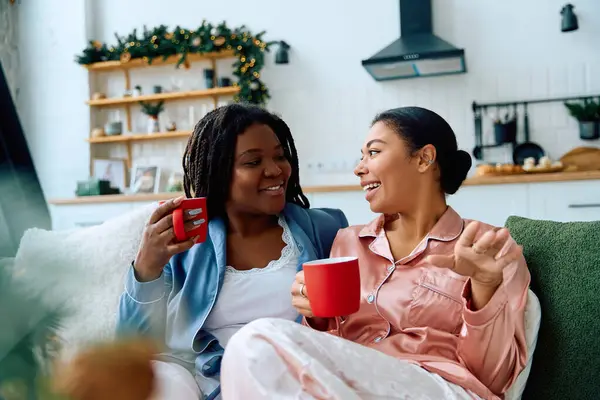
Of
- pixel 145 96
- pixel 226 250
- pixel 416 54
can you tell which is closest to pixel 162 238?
pixel 226 250

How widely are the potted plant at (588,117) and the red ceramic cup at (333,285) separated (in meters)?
3.46

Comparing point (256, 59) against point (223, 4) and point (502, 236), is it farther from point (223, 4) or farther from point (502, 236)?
point (502, 236)

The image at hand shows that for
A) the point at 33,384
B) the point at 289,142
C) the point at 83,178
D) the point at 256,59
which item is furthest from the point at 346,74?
the point at 33,384

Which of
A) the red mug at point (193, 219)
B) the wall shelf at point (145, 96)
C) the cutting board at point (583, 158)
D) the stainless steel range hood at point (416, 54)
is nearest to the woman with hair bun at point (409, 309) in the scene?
the red mug at point (193, 219)

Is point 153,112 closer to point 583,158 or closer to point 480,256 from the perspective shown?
point 583,158

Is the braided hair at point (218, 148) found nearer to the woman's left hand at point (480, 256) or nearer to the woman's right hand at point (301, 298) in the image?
the woman's right hand at point (301, 298)

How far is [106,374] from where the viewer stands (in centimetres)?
28

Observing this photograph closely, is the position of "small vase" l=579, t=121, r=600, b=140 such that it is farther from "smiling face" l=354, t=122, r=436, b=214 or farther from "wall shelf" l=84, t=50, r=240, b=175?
"smiling face" l=354, t=122, r=436, b=214

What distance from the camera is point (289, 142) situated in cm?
169

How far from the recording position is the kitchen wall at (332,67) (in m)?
4.18

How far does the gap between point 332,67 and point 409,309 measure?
353cm

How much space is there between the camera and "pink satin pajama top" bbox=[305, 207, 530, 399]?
1104mm

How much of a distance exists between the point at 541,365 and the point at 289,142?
85 centimetres

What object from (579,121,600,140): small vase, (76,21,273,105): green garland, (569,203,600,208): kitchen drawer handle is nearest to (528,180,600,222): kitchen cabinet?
(569,203,600,208): kitchen drawer handle
